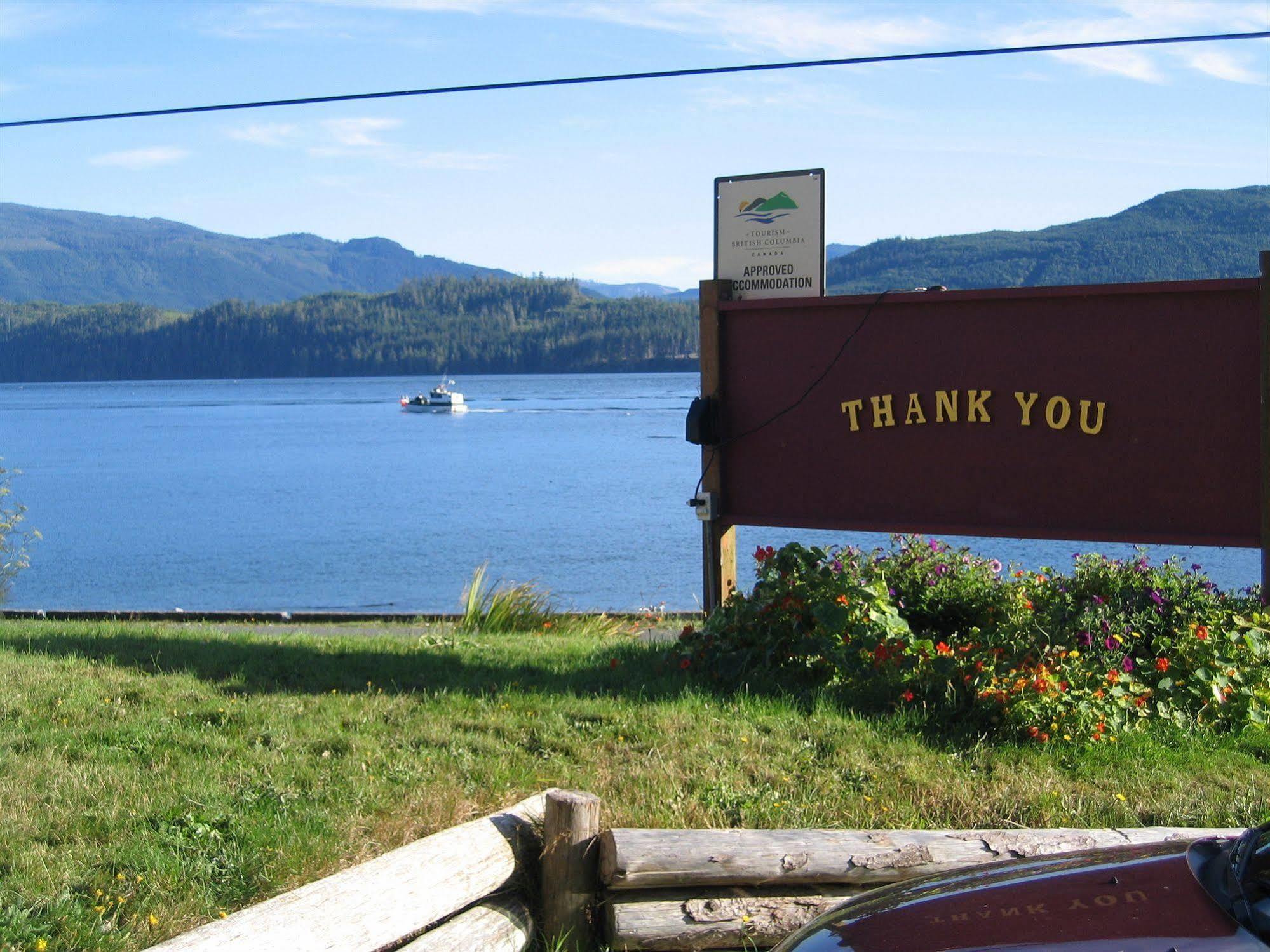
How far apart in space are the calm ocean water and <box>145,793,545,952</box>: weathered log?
11252mm

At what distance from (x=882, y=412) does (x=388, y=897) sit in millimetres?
5273

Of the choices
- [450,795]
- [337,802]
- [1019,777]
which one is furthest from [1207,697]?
[337,802]

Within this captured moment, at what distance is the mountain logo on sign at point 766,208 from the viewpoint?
897 centimetres

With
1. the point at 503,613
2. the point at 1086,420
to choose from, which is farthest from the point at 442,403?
the point at 1086,420

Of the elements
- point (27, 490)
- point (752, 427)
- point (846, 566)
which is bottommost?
point (27, 490)

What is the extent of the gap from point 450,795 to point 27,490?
5428 cm

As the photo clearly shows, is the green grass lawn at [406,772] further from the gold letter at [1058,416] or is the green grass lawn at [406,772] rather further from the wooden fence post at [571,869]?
the gold letter at [1058,416]

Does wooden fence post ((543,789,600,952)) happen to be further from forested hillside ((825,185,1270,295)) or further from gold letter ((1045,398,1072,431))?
forested hillside ((825,185,1270,295))

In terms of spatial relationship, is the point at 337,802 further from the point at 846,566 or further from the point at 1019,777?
the point at 846,566

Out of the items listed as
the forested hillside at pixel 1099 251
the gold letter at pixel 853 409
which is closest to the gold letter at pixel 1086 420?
the gold letter at pixel 853 409

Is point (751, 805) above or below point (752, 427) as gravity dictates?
below

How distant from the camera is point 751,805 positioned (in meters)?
5.11

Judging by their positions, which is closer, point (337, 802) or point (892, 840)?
point (892, 840)

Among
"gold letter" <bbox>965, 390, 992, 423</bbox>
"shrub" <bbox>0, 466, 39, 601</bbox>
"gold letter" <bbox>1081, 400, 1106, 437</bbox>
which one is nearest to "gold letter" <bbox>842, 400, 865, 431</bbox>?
"gold letter" <bbox>965, 390, 992, 423</bbox>
